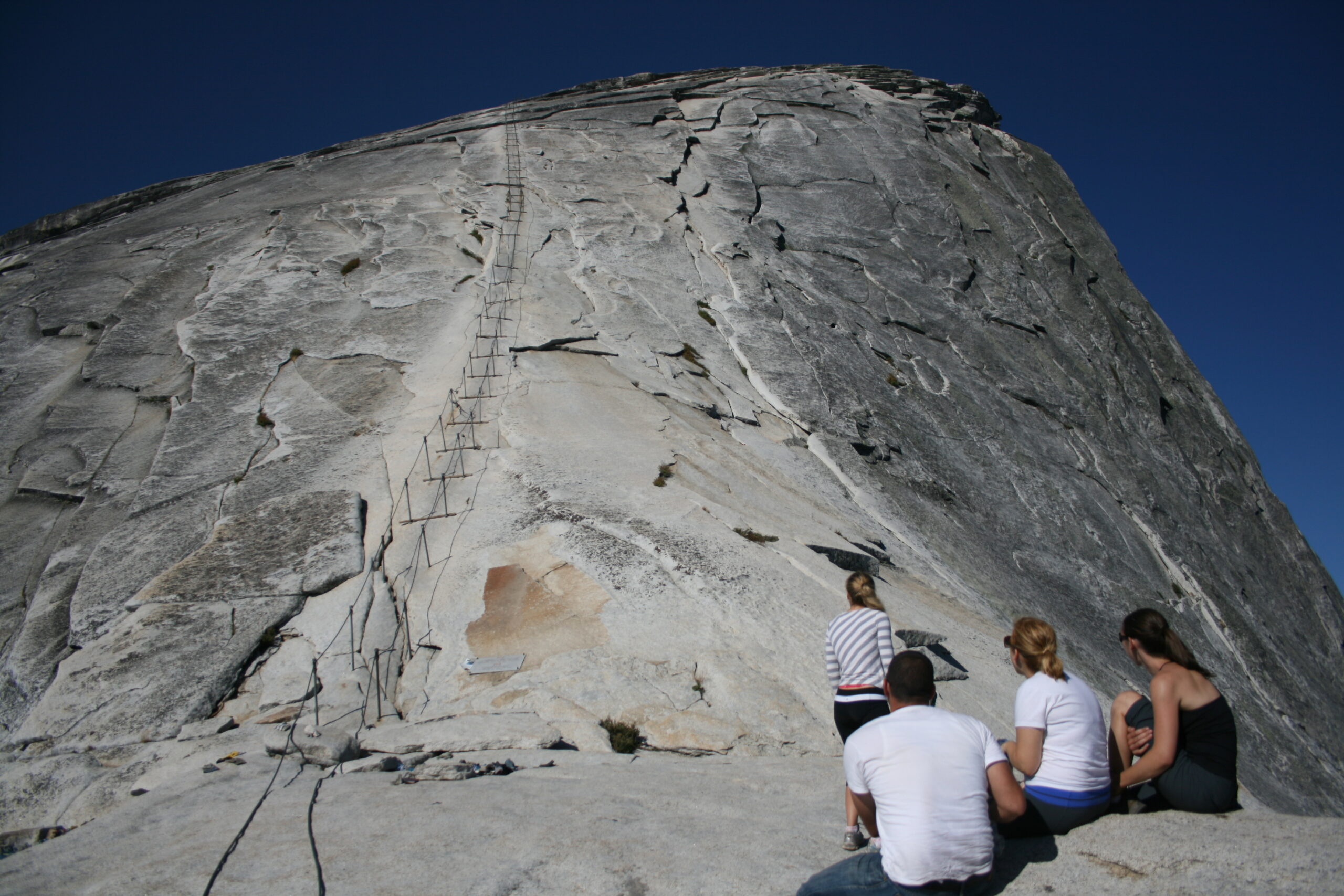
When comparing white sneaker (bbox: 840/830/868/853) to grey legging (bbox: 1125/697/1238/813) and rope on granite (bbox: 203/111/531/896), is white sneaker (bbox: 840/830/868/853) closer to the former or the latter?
grey legging (bbox: 1125/697/1238/813)

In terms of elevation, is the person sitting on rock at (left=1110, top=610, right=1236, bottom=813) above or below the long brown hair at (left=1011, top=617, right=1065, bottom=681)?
below

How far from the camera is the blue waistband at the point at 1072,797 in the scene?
4.32m

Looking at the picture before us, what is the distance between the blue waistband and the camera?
432 centimetres

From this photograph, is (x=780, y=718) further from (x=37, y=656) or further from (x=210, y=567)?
(x=37, y=656)

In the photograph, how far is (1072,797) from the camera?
4320 millimetres

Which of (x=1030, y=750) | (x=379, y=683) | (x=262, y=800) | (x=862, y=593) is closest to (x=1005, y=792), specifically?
(x=1030, y=750)

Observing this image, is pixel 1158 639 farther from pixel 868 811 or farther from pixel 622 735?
pixel 622 735

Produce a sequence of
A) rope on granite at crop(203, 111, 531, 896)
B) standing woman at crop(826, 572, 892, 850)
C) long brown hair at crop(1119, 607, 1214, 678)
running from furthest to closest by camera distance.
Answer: rope on granite at crop(203, 111, 531, 896), standing woman at crop(826, 572, 892, 850), long brown hair at crop(1119, 607, 1214, 678)

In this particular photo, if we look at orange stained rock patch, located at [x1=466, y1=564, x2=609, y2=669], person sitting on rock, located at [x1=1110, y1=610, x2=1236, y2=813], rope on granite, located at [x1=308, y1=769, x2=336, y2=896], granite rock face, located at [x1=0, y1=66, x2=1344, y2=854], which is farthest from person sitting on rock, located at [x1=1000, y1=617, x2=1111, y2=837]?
orange stained rock patch, located at [x1=466, y1=564, x2=609, y2=669]

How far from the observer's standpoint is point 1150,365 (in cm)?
2427

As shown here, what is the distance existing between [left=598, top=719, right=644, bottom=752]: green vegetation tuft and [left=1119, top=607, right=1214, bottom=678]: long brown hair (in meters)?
3.87

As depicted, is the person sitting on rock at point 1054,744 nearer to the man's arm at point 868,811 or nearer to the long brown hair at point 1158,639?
the long brown hair at point 1158,639

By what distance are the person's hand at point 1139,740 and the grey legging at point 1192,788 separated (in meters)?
0.16

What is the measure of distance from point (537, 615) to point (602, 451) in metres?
3.05
